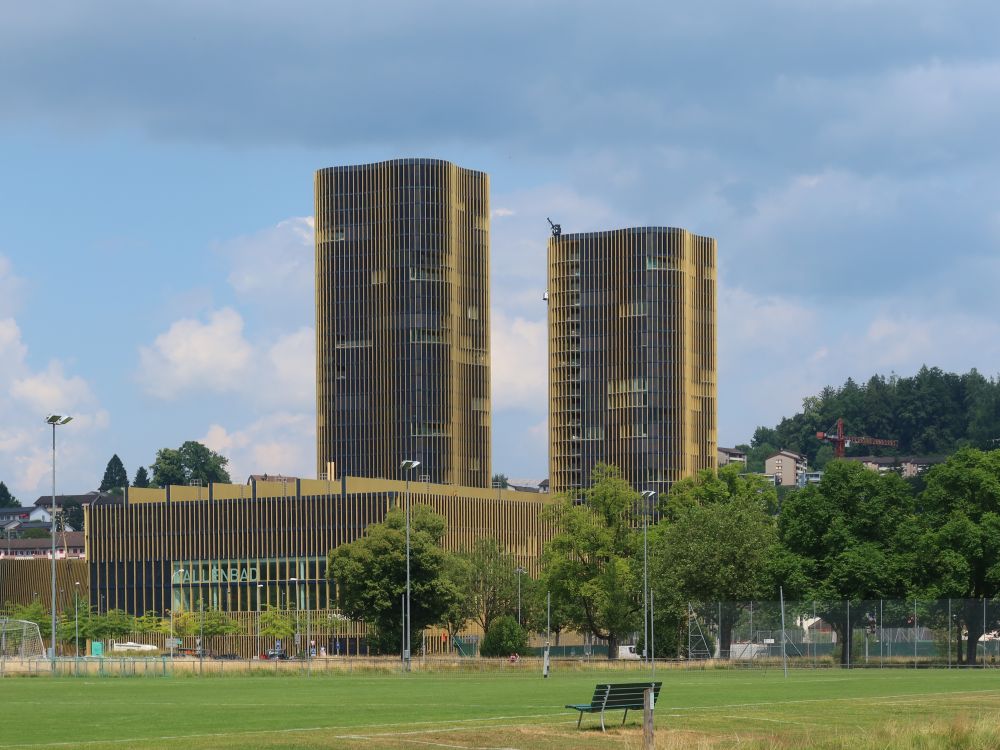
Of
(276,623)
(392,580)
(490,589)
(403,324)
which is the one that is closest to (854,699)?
(392,580)

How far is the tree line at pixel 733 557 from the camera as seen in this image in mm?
91812

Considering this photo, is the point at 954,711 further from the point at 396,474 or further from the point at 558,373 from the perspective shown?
the point at 558,373

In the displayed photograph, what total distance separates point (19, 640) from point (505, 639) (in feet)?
102

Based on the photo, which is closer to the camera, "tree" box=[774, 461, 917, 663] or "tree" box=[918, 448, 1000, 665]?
"tree" box=[918, 448, 1000, 665]

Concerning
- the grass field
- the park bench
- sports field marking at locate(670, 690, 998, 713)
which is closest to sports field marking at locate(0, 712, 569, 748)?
the grass field

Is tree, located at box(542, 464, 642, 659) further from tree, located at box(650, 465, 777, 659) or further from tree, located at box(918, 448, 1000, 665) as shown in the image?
tree, located at box(918, 448, 1000, 665)

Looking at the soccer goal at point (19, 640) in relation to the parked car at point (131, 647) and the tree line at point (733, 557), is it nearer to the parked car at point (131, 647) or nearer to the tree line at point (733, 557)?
the tree line at point (733, 557)

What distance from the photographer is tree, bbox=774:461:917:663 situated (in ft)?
302

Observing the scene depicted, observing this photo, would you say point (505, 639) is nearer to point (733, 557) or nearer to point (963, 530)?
point (733, 557)

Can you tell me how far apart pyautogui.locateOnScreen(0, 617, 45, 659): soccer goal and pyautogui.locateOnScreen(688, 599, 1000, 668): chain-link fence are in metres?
37.3

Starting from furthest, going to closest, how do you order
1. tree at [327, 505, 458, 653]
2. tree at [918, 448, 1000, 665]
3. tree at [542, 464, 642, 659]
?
tree at [542, 464, 642, 659] → tree at [327, 505, 458, 653] → tree at [918, 448, 1000, 665]

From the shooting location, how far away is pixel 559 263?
192625 millimetres

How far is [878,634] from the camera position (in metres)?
87.2

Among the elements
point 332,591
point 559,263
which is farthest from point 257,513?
point 559,263
